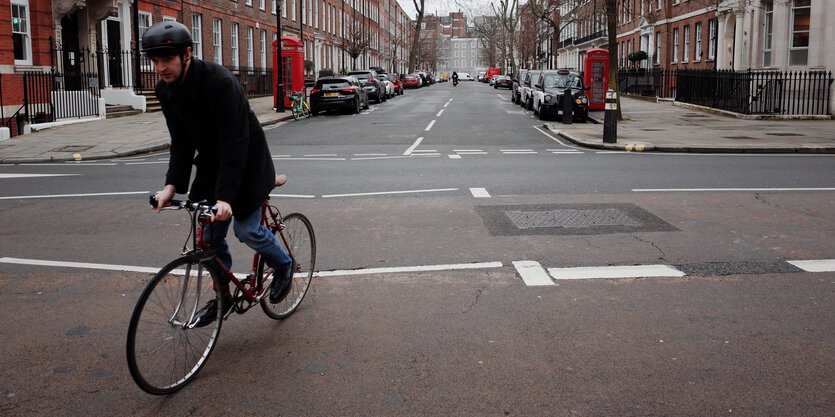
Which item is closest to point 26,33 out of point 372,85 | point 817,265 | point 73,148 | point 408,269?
point 73,148

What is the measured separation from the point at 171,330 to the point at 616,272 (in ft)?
11.9

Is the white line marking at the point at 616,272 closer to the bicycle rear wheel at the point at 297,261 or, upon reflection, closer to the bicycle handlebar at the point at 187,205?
the bicycle rear wheel at the point at 297,261

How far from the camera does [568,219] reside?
320 inches

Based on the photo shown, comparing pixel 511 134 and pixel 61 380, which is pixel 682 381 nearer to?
pixel 61 380

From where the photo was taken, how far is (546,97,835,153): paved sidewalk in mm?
15760

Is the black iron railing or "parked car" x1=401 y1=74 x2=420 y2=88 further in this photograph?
"parked car" x1=401 y1=74 x2=420 y2=88

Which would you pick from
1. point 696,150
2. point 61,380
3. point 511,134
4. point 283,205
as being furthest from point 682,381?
point 511,134

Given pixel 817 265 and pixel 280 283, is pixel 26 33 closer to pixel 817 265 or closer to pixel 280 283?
pixel 280 283

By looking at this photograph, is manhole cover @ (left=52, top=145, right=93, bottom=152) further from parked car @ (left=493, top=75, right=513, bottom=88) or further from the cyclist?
parked car @ (left=493, top=75, right=513, bottom=88)

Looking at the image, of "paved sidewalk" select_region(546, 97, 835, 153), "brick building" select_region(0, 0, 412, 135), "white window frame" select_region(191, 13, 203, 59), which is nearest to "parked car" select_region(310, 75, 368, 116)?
"brick building" select_region(0, 0, 412, 135)

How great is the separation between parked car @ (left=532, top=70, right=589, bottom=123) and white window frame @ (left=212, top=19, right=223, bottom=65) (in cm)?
1612

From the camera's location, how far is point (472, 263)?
633 centimetres

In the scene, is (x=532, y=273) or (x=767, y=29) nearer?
(x=532, y=273)

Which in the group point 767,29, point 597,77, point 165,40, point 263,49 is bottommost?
point 165,40
